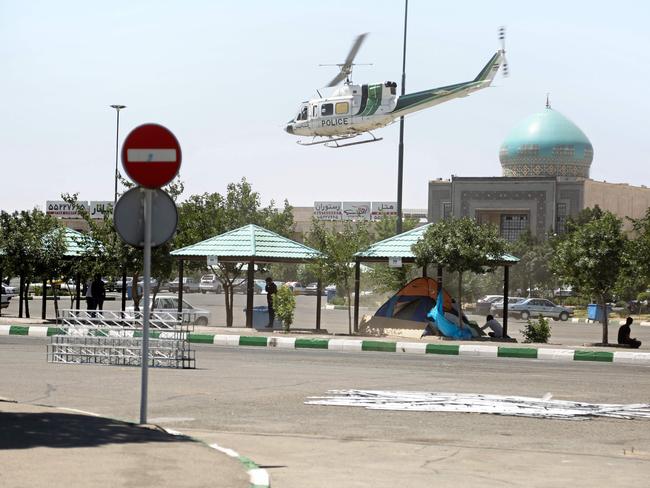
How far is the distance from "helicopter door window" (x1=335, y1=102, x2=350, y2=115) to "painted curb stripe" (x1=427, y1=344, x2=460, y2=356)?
33.8 m

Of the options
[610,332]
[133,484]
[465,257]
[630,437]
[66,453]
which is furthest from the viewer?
[610,332]

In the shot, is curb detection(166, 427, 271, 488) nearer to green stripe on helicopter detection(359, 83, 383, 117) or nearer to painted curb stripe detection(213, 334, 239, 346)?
painted curb stripe detection(213, 334, 239, 346)

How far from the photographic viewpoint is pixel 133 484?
7398 mm

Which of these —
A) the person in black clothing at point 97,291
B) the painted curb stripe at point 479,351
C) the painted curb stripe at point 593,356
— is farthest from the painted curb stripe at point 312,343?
the person in black clothing at point 97,291

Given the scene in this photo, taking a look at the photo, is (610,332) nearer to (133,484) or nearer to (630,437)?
(630,437)

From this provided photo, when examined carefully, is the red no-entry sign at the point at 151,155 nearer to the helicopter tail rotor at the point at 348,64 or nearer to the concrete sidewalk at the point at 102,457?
the concrete sidewalk at the point at 102,457

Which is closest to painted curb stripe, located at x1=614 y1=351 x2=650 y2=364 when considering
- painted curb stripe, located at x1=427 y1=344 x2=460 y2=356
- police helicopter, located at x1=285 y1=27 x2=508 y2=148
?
painted curb stripe, located at x1=427 y1=344 x2=460 y2=356

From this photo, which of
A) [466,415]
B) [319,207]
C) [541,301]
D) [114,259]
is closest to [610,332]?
[541,301]

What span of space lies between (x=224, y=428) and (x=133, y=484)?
4163 millimetres

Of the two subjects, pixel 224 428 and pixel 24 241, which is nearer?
pixel 224 428

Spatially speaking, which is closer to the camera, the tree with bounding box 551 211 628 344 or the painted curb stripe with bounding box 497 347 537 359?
the painted curb stripe with bounding box 497 347 537 359

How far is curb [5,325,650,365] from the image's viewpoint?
987 inches

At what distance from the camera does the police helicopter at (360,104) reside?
55812 mm

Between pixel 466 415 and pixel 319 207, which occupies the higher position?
pixel 319 207
